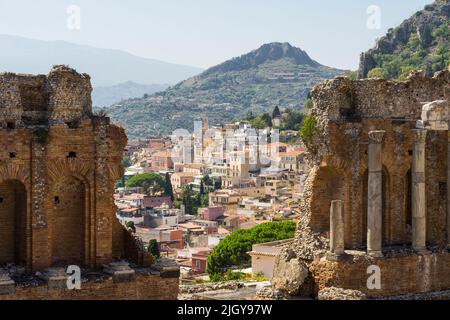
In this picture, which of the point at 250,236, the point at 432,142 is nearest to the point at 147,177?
the point at 250,236

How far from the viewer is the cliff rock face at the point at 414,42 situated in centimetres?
16935

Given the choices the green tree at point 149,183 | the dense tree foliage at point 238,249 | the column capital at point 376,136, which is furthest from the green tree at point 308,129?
the green tree at point 149,183

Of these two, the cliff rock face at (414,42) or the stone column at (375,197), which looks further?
the cliff rock face at (414,42)

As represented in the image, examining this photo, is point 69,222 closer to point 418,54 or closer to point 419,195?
point 419,195

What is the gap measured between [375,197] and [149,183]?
130 m

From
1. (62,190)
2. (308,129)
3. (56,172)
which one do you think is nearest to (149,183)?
(308,129)

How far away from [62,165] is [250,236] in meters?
40.7

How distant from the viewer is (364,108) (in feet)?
94.5

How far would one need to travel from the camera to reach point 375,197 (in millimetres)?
27266

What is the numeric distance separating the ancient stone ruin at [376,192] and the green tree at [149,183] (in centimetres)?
12445

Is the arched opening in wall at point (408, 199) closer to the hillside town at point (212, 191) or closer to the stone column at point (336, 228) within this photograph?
the stone column at point (336, 228)

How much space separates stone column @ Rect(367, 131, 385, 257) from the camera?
27.1 metres

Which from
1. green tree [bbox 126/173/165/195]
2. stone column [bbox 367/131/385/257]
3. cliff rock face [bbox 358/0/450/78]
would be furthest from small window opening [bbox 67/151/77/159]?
cliff rock face [bbox 358/0/450/78]

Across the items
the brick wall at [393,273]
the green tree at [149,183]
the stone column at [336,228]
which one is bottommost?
the green tree at [149,183]
